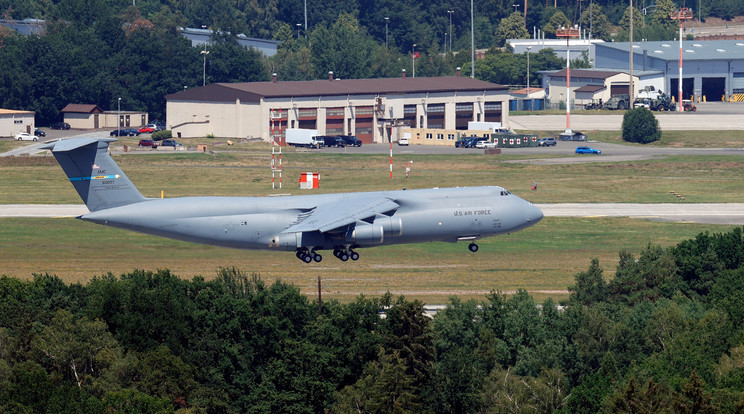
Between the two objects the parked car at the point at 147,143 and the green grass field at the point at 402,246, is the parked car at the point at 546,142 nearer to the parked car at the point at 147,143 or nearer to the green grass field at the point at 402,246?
the green grass field at the point at 402,246

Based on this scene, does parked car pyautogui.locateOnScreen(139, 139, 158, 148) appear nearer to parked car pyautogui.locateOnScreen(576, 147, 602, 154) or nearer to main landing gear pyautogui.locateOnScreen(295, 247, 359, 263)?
parked car pyautogui.locateOnScreen(576, 147, 602, 154)

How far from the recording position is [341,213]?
62156mm

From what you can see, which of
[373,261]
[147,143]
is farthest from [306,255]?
[147,143]

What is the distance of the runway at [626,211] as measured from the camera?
91.1 m

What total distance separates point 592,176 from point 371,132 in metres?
53.0

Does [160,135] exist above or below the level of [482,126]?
below

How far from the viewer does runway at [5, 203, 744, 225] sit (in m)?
91.1

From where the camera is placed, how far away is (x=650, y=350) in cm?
5862

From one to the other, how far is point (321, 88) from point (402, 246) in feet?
291

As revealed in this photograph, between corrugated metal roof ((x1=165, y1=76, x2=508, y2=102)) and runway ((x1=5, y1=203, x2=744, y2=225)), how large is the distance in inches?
2523

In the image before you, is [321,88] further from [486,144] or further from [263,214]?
[263,214]

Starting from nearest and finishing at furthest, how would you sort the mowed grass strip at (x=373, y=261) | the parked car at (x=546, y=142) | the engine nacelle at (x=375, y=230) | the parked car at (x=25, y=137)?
the engine nacelle at (x=375, y=230) < the mowed grass strip at (x=373, y=261) < the parked car at (x=546, y=142) < the parked car at (x=25, y=137)

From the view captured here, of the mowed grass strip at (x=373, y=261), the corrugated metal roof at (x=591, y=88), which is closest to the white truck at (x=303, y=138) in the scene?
the corrugated metal roof at (x=591, y=88)

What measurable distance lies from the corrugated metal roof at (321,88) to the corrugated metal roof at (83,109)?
20.5m
